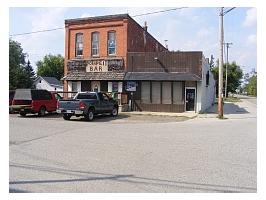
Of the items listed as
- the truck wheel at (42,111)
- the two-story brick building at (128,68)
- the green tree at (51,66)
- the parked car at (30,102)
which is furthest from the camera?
the green tree at (51,66)

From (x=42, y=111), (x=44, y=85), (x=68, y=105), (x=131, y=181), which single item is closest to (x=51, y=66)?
(x=44, y=85)

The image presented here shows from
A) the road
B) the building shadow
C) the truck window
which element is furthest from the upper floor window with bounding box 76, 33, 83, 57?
the building shadow

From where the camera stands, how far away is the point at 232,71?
8288 centimetres

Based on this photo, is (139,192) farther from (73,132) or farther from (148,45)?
(148,45)

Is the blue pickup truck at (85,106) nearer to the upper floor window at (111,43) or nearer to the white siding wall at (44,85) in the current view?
the upper floor window at (111,43)

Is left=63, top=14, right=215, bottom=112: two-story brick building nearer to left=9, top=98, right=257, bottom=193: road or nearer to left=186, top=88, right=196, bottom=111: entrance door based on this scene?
left=186, top=88, right=196, bottom=111: entrance door

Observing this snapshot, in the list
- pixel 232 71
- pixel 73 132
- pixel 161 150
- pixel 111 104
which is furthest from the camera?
pixel 232 71

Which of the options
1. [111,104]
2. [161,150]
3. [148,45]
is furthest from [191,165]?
[148,45]

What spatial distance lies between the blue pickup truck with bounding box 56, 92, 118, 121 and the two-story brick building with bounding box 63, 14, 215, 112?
Result: 17.9 ft

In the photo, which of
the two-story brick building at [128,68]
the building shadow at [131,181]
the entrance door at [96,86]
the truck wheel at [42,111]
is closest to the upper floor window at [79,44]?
the two-story brick building at [128,68]

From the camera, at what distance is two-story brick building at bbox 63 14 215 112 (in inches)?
1108

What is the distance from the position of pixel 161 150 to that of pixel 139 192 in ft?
14.5

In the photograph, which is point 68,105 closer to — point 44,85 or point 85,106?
point 85,106

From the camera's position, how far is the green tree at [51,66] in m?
93.4
